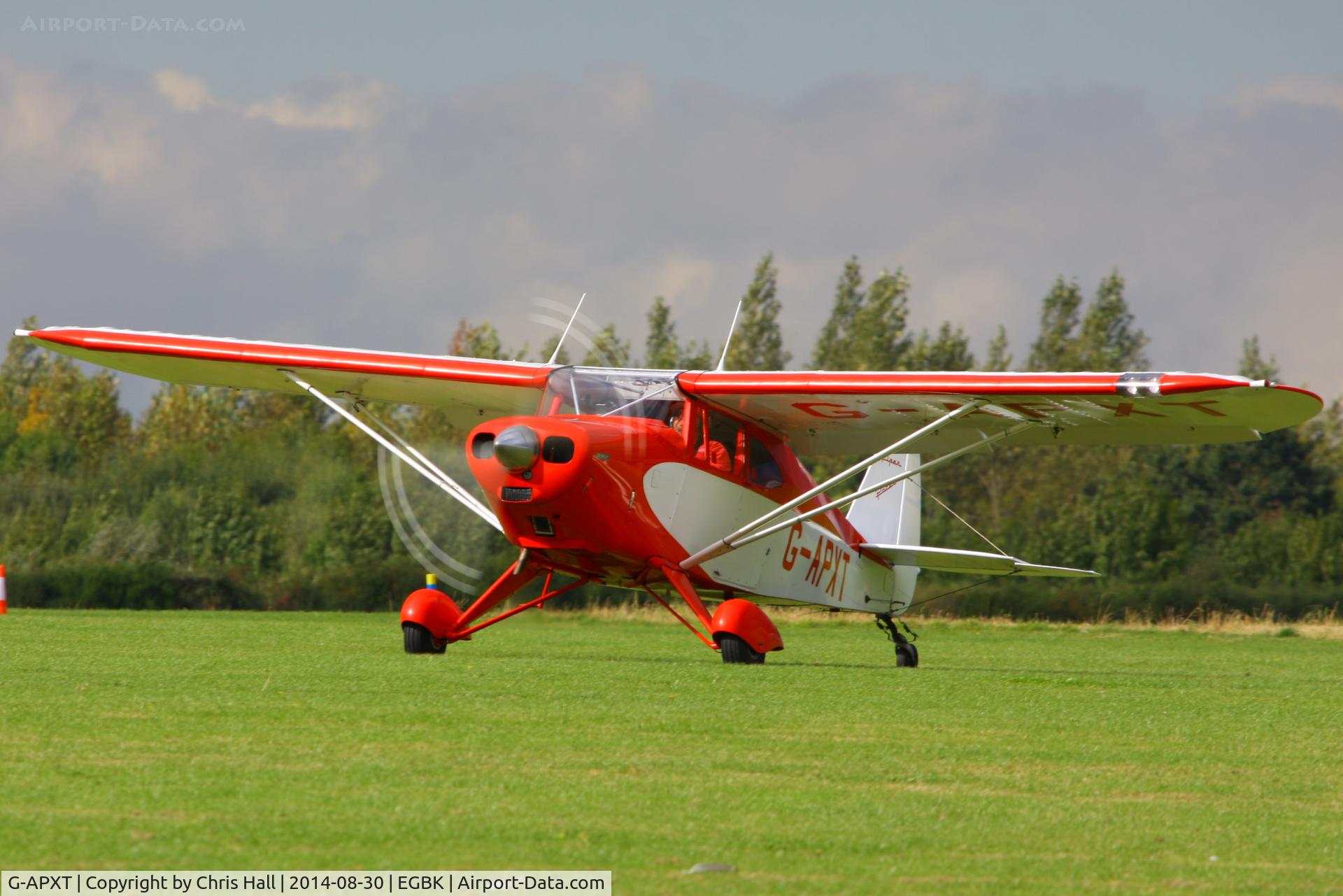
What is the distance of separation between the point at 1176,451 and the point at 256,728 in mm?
51669

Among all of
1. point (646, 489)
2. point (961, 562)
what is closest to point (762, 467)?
point (646, 489)

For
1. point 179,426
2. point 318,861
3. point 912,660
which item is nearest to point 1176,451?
point 179,426

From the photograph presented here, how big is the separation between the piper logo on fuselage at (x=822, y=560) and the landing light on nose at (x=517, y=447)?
12.8ft

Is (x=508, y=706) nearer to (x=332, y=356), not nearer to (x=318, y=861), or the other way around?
(x=318, y=861)

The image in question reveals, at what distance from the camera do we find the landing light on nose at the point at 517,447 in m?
11.6

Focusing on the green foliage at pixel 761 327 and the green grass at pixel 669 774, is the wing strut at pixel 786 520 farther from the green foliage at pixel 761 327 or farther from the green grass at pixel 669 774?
the green foliage at pixel 761 327

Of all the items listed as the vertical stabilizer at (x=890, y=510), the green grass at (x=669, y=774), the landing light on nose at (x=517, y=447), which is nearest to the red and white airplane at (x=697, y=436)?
the landing light on nose at (x=517, y=447)

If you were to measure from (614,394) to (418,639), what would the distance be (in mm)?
2718

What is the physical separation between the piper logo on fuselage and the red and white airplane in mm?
23

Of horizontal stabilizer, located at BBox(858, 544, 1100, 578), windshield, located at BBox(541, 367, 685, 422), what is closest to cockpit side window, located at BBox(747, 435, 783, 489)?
windshield, located at BBox(541, 367, 685, 422)

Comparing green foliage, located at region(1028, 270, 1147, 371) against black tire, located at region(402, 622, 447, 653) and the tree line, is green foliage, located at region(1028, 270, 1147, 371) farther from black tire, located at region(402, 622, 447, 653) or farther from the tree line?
black tire, located at region(402, 622, 447, 653)

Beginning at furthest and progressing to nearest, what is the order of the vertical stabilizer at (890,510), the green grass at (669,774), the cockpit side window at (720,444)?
1. the vertical stabilizer at (890,510)
2. the cockpit side window at (720,444)
3. the green grass at (669,774)

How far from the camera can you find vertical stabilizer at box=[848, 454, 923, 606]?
18672mm

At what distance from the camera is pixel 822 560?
51.6ft
